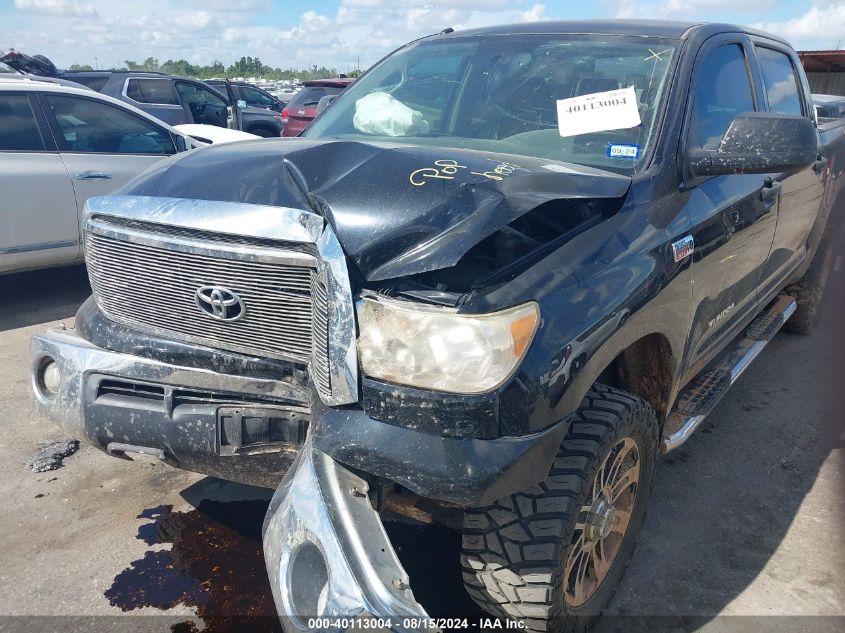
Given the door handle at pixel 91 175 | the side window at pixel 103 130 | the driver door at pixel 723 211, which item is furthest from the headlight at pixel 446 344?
the side window at pixel 103 130

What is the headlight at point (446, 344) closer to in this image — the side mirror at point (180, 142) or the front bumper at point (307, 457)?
the front bumper at point (307, 457)

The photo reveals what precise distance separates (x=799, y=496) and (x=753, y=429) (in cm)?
72

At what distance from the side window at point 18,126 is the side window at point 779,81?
5.07 metres

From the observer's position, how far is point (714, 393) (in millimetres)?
3291

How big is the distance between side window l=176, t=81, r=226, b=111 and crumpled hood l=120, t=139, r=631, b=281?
11.2 m

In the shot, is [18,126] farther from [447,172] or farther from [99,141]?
[447,172]

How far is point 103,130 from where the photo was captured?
600cm

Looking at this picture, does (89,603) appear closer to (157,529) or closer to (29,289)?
(157,529)

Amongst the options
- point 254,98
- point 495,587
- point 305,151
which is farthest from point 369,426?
point 254,98

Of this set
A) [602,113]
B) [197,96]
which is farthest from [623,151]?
[197,96]

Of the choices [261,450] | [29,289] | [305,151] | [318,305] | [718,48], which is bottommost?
[29,289]

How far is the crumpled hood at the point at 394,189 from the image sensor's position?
1900 millimetres

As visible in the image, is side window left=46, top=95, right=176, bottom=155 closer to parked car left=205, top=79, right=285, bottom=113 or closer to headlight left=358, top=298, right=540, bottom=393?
headlight left=358, top=298, right=540, bottom=393

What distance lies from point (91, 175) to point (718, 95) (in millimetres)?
4766
